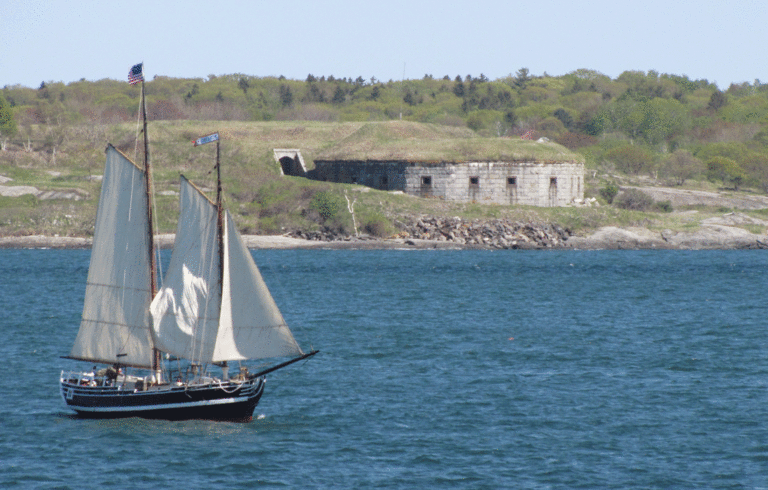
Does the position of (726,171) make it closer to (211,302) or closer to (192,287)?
(211,302)

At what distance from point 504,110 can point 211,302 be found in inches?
5281

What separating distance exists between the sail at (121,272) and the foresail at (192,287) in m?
0.89

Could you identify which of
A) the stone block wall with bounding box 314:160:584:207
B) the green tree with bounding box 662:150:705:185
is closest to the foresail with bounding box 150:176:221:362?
the stone block wall with bounding box 314:160:584:207

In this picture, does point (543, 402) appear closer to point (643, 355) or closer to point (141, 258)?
point (643, 355)

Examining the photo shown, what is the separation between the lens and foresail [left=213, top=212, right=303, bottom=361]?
25.6 meters

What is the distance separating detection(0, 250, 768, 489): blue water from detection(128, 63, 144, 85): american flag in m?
9.47

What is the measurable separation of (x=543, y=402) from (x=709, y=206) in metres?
69.6

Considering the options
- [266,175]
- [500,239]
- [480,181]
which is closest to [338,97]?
[266,175]

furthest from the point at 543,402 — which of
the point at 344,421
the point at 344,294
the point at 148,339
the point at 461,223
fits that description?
the point at 461,223

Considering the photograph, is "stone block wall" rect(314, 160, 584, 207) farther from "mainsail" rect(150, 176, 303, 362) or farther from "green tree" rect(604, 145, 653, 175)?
"mainsail" rect(150, 176, 303, 362)

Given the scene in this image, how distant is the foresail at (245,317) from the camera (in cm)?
2559

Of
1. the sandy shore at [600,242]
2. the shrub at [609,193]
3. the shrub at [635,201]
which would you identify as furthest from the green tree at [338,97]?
the sandy shore at [600,242]

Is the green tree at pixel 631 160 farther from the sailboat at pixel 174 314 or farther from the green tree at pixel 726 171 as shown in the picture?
the sailboat at pixel 174 314

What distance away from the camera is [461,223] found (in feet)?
262
